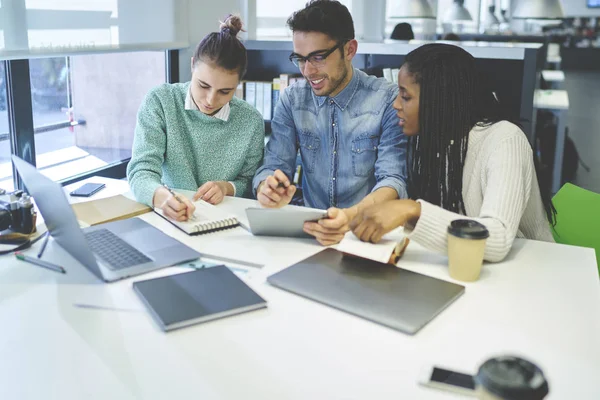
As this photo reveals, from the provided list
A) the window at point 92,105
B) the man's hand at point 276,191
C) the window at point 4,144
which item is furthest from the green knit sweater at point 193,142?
the window at point 92,105

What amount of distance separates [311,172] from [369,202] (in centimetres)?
50

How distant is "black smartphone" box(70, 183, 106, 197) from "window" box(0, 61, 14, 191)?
0.43 metres

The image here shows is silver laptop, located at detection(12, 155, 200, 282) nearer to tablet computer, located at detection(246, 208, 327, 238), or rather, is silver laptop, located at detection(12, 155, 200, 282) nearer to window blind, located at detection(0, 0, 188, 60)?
tablet computer, located at detection(246, 208, 327, 238)

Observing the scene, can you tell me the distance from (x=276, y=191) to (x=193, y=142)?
559 millimetres

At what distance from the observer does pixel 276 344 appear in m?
1.00

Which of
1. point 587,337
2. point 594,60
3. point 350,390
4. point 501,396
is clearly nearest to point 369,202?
point 587,337

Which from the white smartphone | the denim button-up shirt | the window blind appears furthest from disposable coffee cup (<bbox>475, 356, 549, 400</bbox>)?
the window blind

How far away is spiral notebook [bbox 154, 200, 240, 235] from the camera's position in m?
1.53

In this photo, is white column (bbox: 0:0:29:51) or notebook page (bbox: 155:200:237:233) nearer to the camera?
notebook page (bbox: 155:200:237:233)

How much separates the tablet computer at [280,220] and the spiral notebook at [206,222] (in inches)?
3.8

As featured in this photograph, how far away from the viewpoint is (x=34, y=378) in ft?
2.92

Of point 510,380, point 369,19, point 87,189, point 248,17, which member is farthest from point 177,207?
point 369,19

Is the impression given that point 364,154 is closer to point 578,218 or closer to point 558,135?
point 578,218

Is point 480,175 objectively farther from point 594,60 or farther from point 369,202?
point 594,60
